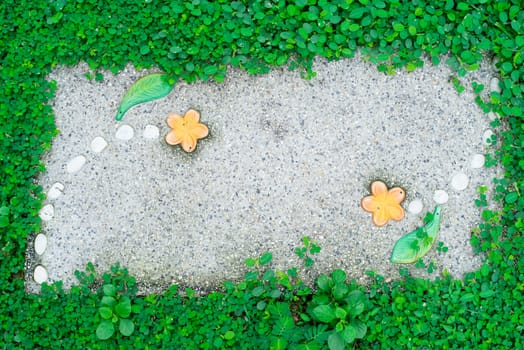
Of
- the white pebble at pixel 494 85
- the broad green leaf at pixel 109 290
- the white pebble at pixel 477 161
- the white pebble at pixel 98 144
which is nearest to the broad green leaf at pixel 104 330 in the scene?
the broad green leaf at pixel 109 290

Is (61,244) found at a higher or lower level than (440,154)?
lower

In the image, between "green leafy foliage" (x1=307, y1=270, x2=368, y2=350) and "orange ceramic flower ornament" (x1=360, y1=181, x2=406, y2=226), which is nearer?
"green leafy foliage" (x1=307, y1=270, x2=368, y2=350)

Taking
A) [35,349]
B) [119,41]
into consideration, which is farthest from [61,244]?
[119,41]

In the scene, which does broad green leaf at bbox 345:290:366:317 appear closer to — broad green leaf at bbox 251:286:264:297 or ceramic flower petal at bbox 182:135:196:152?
broad green leaf at bbox 251:286:264:297

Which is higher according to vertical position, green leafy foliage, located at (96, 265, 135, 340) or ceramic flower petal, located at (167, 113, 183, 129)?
ceramic flower petal, located at (167, 113, 183, 129)

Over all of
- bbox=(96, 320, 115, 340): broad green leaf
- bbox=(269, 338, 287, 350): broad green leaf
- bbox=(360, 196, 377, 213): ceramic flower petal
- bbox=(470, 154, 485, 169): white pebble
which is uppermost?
bbox=(470, 154, 485, 169): white pebble

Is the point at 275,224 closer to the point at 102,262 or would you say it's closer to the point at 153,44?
the point at 102,262

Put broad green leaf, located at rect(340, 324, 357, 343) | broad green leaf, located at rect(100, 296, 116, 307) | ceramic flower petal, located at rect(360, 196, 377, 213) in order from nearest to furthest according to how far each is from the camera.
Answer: broad green leaf, located at rect(340, 324, 357, 343)
broad green leaf, located at rect(100, 296, 116, 307)
ceramic flower petal, located at rect(360, 196, 377, 213)

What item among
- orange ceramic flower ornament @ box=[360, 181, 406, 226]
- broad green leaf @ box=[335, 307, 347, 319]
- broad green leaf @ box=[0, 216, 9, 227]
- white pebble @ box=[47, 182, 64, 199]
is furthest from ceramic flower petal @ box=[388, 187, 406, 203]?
broad green leaf @ box=[0, 216, 9, 227]
